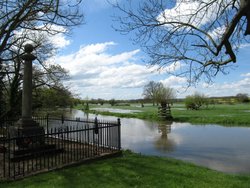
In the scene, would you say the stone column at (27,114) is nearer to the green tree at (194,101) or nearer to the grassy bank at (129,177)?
the grassy bank at (129,177)

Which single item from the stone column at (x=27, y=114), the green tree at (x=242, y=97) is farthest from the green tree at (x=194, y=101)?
the stone column at (x=27, y=114)

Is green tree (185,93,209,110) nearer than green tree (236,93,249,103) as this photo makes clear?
Yes

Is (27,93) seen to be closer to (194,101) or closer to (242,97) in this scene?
(194,101)

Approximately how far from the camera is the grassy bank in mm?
6879

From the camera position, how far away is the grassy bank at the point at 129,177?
6879 mm

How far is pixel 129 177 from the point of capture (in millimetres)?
7504

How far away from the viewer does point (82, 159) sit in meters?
9.34

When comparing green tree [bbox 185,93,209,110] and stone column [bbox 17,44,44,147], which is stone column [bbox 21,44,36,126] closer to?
stone column [bbox 17,44,44,147]

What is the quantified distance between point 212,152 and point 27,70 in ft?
32.1

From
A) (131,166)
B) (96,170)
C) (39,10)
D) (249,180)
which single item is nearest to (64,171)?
(96,170)

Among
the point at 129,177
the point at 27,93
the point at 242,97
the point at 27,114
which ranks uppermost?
the point at 242,97

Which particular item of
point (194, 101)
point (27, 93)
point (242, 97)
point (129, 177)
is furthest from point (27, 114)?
point (242, 97)

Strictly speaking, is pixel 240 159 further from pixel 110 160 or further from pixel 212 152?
pixel 110 160

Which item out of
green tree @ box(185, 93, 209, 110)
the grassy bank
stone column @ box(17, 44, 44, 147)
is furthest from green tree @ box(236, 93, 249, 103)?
stone column @ box(17, 44, 44, 147)
